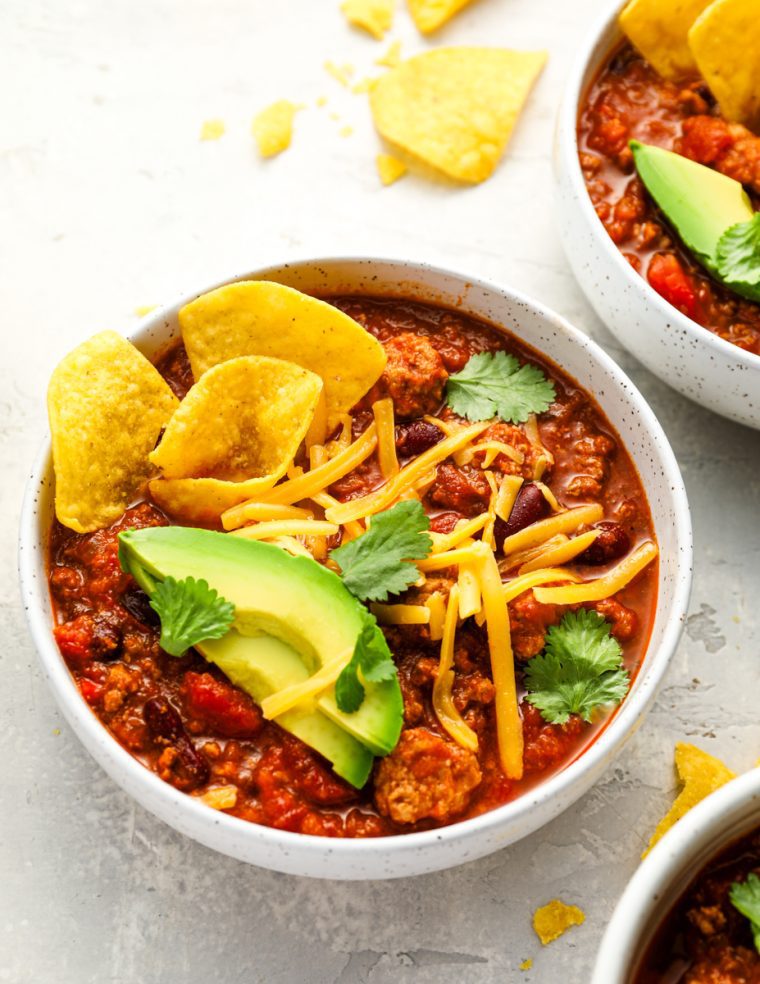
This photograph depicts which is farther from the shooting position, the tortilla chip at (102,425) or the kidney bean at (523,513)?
the kidney bean at (523,513)

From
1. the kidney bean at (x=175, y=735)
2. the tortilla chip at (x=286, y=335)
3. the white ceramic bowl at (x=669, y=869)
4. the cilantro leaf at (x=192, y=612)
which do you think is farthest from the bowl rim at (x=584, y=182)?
the kidney bean at (x=175, y=735)

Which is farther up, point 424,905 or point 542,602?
point 542,602

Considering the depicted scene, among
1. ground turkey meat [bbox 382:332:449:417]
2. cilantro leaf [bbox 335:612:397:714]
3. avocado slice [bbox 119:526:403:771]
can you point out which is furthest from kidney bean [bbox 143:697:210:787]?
ground turkey meat [bbox 382:332:449:417]

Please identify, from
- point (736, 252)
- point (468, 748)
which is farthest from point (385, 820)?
point (736, 252)

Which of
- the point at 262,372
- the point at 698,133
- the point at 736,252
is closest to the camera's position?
the point at 262,372

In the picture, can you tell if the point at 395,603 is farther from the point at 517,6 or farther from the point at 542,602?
the point at 517,6

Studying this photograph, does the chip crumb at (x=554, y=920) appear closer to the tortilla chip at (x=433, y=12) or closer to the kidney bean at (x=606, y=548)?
the kidney bean at (x=606, y=548)

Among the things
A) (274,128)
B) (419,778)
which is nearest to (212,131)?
(274,128)
